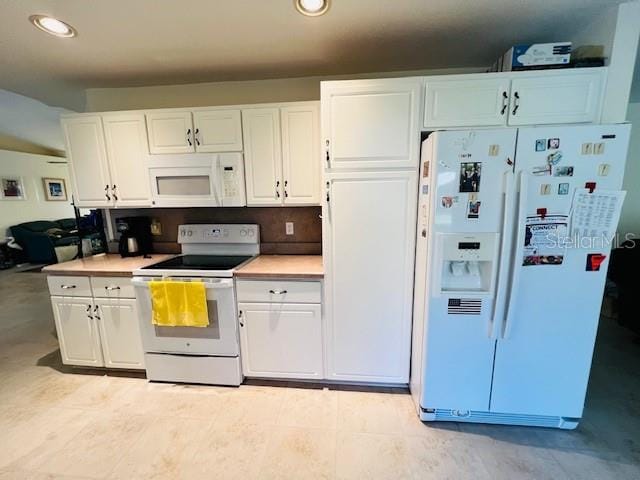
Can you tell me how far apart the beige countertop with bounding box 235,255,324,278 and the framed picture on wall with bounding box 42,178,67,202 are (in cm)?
779

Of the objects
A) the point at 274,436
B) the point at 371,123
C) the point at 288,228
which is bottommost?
the point at 274,436

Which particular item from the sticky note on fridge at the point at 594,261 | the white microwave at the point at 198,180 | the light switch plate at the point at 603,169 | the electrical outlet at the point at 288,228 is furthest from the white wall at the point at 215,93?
the sticky note on fridge at the point at 594,261

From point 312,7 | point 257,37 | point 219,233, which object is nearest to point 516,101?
point 312,7

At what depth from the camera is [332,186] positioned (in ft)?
6.01

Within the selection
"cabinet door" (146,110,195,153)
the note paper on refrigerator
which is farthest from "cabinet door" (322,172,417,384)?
"cabinet door" (146,110,195,153)

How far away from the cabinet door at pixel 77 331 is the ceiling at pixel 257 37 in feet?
5.97

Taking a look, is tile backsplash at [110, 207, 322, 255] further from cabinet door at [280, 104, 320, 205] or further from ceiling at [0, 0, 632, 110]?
ceiling at [0, 0, 632, 110]

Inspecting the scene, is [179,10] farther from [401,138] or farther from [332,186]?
[401,138]

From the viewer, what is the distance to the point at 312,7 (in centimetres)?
148

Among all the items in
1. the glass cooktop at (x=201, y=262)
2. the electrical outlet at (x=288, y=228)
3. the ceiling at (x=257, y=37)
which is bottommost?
the glass cooktop at (x=201, y=262)

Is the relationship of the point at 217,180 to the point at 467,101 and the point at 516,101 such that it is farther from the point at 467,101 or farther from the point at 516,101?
the point at 516,101

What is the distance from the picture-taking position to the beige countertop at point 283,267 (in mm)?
1965

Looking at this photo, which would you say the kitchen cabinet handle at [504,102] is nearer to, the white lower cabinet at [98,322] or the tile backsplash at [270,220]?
the tile backsplash at [270,220]

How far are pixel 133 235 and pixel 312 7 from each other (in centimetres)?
232
